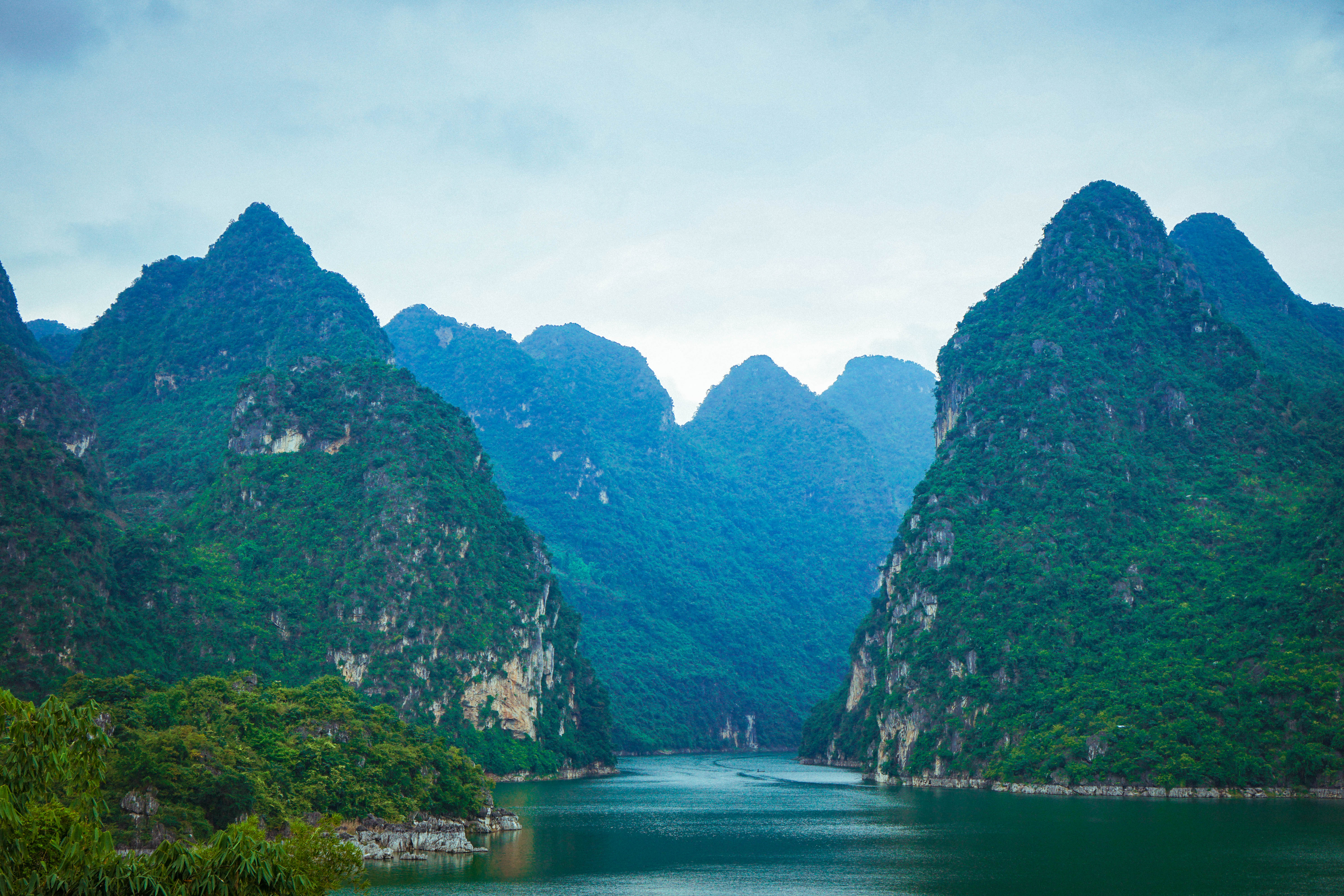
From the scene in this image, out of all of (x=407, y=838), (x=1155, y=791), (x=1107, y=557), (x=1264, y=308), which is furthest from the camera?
(x=1264, y=308)

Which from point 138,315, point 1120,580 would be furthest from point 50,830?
point 138,315

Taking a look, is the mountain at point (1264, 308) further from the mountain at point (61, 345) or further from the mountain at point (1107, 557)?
the mountain at point (61, 345)

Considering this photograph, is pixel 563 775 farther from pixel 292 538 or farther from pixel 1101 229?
pixel 1101 229

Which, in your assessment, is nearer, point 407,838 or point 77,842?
point 77,842

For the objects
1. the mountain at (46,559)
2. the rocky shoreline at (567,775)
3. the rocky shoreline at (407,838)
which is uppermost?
the mountain at (46,559)

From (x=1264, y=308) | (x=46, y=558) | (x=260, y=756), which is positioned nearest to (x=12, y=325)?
(x=46, y=558)

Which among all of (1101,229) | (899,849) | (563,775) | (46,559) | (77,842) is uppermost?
(1101,229)

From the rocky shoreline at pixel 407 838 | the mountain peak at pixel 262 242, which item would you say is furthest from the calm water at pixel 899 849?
the mountain peak at pixel 262 242

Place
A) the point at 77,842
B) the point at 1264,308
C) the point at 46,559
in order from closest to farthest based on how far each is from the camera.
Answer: the point at 77,842 → the point at 46,559 → the point at 1264,308
